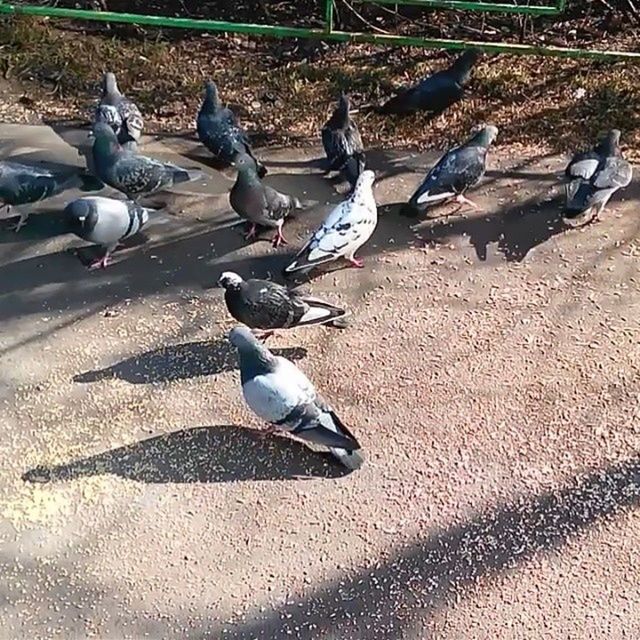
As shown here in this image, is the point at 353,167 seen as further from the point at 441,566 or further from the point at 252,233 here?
the point at 441,566

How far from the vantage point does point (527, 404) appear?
4441 millimetres

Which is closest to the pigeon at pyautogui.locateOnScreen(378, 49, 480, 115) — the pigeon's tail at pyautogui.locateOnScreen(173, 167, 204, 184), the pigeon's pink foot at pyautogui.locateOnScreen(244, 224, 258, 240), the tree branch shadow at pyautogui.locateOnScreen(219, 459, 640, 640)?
the pigeon's tail at pyautogui.locateOnScreen(173, 167, 204, 184)

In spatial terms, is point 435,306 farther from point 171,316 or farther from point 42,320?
point 42,320

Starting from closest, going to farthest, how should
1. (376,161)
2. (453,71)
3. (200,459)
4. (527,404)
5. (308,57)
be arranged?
(200,459), (527,404), (376,161), (453,71), (308,57)

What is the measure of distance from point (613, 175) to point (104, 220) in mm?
2912

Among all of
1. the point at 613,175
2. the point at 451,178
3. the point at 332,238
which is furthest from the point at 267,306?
the point at 613,175

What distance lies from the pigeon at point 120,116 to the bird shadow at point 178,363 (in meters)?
1.66

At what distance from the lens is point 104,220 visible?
16.6ft

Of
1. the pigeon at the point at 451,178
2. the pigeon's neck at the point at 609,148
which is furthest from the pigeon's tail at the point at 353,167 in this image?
the pigeon's neck at the point at 609,148

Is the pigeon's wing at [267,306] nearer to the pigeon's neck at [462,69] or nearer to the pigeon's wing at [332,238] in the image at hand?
the pigeon's wing at [332,238]

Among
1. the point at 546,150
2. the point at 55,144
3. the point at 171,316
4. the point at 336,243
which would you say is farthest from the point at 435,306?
the point at 55,144

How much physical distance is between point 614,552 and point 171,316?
2.46 metres

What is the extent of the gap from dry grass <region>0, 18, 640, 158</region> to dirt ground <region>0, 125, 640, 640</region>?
3.06ft

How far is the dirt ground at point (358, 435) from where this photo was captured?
3.66 m
